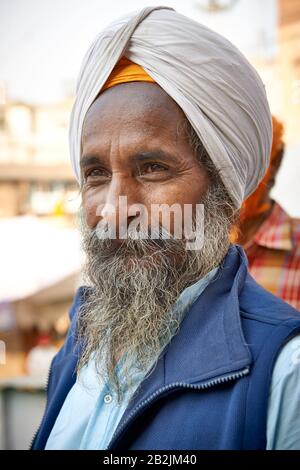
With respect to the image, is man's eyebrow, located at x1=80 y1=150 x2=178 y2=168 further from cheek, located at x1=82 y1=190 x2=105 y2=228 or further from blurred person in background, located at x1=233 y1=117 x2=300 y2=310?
blurred person in background, located at x1=233 y1=117 x2=300 y2=310

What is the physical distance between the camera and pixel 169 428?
103cm

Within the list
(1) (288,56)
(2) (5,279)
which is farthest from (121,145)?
(2) (5,279)

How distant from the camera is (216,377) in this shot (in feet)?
3.33

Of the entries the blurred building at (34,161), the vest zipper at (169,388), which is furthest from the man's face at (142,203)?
the blurred building at (34,161)

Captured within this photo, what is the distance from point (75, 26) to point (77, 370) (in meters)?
1.39

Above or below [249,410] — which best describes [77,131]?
above

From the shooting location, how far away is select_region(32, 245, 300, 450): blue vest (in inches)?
38.0

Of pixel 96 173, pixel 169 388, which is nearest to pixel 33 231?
Answer: pixel 96 173

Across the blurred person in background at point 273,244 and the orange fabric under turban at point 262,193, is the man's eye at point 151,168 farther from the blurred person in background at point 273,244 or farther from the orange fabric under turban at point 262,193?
the blurred person in background at point 273,244

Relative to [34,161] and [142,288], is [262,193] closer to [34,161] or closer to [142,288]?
[142,288]

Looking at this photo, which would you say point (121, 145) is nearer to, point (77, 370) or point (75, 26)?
point (77, 370)

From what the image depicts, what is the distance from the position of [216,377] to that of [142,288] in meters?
0.29

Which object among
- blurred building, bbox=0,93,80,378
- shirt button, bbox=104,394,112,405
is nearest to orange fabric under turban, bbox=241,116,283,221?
shirt button, bbox=104,394,112,405
